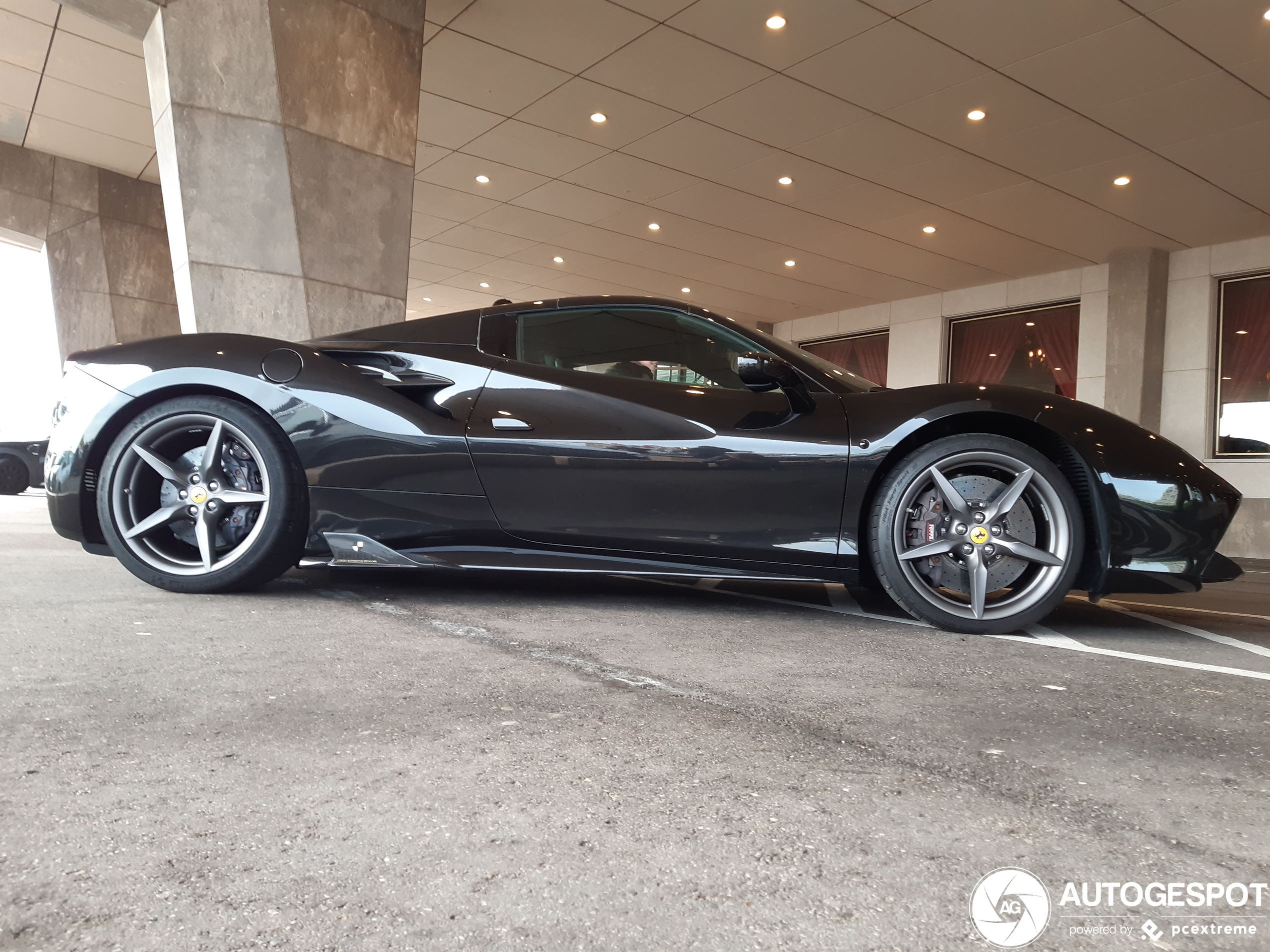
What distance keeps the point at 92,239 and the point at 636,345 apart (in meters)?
13.2

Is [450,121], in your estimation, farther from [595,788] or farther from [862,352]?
[862,352]

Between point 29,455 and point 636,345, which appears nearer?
point 636,345

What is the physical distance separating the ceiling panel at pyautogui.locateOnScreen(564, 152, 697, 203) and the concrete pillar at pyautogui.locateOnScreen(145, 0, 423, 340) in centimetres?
449

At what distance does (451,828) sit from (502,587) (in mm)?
2350

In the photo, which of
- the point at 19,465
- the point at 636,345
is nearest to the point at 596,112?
the point at 636,345

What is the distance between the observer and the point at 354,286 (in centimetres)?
562

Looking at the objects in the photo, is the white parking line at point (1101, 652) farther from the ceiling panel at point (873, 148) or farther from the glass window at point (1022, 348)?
the glass window at point (1022, 348)

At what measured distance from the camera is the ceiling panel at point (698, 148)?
8891 millimetres

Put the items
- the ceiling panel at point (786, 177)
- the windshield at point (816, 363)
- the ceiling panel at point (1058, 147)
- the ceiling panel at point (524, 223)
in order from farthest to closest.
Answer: the ceiling panel at point (524, 223)
the ceiling panel at point (786, 177)
the ceiling panel at point (1058, 147)
the windshield at point (816, 363)

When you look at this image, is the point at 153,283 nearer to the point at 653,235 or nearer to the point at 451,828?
the point at 653,235

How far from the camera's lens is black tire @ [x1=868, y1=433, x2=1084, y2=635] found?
2.66 metres

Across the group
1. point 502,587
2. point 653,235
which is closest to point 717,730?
point 502,587

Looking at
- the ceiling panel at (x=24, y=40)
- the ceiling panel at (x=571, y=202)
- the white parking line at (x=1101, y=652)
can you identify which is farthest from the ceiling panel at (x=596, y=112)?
the white parking line at (x=1101, y=652)

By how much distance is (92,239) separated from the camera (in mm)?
12812
